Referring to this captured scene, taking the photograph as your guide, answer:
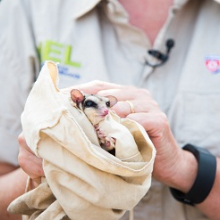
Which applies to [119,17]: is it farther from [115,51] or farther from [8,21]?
[8,21]

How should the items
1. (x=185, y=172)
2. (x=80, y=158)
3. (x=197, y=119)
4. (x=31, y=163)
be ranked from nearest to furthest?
Result: (x=80, y=158) → (x=31, y=163) → (x=185, y=172) → (x=197, y=119)

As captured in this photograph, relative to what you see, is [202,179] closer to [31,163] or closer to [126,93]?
[126,93]

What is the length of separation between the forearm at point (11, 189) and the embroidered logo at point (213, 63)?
535 millimetres

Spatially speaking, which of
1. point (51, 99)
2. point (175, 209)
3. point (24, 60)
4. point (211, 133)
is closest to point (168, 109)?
point (211, 133)

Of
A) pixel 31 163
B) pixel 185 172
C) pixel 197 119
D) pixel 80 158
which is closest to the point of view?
pixel 80 158

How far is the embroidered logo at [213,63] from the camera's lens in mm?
1206

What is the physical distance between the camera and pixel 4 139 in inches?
48.4

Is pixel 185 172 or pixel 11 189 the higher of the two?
pixel 185 172

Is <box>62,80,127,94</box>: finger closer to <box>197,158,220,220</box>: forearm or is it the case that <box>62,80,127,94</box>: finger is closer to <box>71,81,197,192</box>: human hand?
<box>71,81,197,192</box>: human hand

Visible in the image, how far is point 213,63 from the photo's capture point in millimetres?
1210

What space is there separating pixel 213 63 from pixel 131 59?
22cm

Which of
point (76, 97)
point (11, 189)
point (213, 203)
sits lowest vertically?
point (11, 189)

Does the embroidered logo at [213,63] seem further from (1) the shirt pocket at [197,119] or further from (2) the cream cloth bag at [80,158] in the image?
(2) the cream cloth bag at [80,158]

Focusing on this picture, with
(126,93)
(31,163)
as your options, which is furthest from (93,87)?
(31,163)
